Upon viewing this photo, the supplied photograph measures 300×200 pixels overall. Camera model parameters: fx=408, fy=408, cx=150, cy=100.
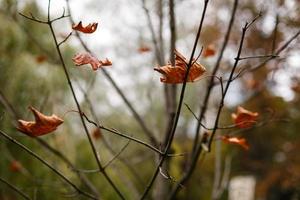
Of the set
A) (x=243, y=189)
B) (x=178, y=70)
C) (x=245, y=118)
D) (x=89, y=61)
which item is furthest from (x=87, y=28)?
(x=243, y=189)

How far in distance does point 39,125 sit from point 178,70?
1.16ft

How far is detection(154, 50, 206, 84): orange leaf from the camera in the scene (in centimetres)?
91

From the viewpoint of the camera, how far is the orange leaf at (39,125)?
0.96m

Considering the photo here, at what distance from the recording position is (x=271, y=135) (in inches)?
260

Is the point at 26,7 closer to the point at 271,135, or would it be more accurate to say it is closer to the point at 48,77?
the point at 48,77

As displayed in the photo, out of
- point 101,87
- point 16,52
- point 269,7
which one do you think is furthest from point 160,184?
point 101,87

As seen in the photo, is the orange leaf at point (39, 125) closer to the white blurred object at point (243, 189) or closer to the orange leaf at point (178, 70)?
the orange leaf at point (178, 70)

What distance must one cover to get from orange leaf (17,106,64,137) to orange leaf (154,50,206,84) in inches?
11.0

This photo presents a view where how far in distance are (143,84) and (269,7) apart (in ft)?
21.1

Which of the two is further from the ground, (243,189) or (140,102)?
(140,102)

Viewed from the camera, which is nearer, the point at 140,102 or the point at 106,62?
the point at 106,62

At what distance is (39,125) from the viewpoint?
96cm

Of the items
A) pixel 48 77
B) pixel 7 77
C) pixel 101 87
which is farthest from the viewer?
pixel 101 87

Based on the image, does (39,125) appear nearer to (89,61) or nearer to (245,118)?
(89,61)
